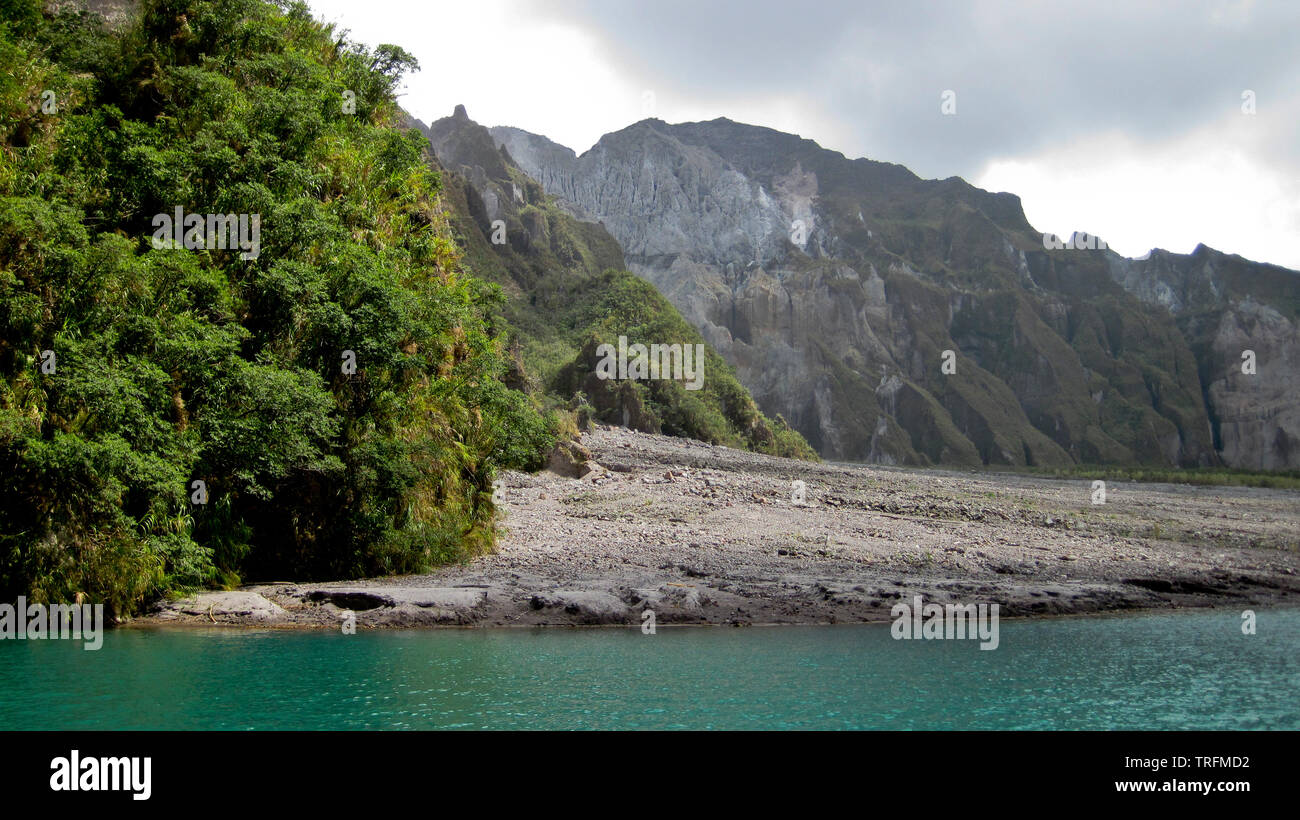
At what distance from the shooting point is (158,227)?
17781mm

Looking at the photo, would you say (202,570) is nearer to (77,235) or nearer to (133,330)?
(133,330)

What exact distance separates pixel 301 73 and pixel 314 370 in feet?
29.5

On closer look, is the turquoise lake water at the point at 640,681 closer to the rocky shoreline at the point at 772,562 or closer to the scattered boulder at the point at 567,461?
the rocky shoreline at the point at 772,562

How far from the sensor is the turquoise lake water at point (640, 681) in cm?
1024

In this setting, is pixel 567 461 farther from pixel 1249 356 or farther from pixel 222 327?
pixel 1249 356

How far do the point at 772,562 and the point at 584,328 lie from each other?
64055 mm

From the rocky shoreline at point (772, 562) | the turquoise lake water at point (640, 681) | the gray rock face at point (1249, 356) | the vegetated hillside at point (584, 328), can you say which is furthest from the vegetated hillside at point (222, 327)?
the gray rock face at point (1249, 356)

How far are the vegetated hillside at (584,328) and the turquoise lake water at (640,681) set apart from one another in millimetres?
36261

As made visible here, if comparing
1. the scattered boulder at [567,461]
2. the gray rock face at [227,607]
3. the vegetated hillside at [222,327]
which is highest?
the vegetated hillside at [222,327]

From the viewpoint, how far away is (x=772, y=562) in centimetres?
2259

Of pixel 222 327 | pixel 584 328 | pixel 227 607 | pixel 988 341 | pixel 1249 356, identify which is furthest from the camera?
pixel 988 341

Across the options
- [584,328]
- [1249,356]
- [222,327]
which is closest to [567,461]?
[222,327]

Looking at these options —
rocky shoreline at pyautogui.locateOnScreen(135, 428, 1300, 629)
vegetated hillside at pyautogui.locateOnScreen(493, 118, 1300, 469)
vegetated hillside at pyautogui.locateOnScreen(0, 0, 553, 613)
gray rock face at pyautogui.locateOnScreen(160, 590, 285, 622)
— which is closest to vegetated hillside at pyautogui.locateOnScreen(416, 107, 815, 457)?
rocky shoreline at pyautogui.locateOnScreen(135, 428, 1300, 629)

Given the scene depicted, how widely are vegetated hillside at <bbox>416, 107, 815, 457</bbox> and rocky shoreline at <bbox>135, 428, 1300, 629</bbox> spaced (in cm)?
2114
